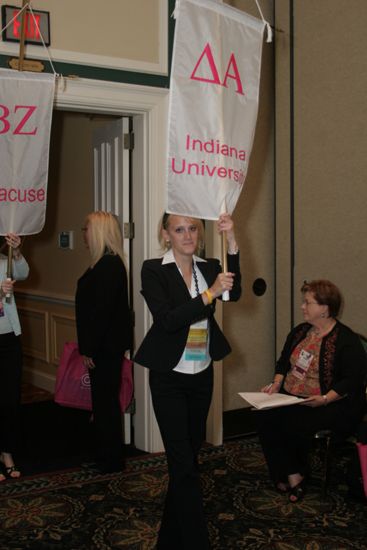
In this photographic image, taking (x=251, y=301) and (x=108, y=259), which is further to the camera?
(x=251, y=301)

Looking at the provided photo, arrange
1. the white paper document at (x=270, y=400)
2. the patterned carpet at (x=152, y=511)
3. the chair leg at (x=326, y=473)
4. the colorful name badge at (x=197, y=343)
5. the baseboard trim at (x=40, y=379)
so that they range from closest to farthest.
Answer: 1. the colorful name badge at (x=197, y=343)
2. the patterned carpet at (x=152, y=511)
3. the white paper document at (x=270, y=400)
4. the chair leg at (x=326, y=473)
5. the baseboard trim at (x=40, y=379)

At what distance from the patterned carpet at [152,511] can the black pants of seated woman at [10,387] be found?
0.25 m

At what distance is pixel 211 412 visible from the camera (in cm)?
456

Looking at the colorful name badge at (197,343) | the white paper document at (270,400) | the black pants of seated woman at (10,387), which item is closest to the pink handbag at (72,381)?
the black pants of seated woman at (10,387)

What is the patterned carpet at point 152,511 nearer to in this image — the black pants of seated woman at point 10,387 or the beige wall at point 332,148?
the black pants of seated woman at point 10,387

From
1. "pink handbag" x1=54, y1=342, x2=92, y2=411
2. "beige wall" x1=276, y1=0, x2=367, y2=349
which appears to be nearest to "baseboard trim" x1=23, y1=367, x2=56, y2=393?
"pink handbag" x1=54, y1=342, x2=92, y2=411

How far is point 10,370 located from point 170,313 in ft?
5.18

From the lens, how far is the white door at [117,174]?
4.41 meters

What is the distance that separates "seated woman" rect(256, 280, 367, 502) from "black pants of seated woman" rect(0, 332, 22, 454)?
1.36 metres

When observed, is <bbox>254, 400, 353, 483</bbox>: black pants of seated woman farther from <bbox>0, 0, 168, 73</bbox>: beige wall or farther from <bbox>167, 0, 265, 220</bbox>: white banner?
<bbox>0, 0, 168, 73</bbox>: beige wall

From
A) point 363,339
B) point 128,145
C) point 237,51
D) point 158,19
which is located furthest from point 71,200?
point 237,51

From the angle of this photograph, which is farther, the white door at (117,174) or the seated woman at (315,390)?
the white door at (117,174)

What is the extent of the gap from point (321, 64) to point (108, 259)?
1.90 metres

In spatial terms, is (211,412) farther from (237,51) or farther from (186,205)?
(237,51)
